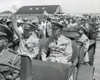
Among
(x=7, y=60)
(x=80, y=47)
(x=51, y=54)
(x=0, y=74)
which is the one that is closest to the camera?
(x=0, y=74)

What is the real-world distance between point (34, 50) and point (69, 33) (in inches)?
61.3

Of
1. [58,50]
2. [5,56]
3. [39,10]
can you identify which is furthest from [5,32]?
[39,10]

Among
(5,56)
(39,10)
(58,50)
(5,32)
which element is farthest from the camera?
(39,10)

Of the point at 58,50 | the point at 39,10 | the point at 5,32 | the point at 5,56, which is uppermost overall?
the point at 5,32

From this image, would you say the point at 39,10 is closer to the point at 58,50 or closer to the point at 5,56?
the point at 58,50

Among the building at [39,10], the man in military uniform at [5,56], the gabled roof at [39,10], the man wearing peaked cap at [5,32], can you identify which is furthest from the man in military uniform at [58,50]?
the gabled roof at [39,10]

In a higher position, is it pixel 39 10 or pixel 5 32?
pixel 5 32

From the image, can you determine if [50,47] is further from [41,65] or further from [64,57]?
[41,65]

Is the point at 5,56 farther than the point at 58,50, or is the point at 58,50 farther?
the point at 58,50

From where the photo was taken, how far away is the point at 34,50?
6.12m

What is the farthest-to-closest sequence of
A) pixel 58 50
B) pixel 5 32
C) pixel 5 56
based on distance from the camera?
1. pixel 58 50
2. pixel 5 32
3. pixel 5 56

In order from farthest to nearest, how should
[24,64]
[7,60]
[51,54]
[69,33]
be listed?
[69,33]
[51,54]
[7,60]
[24,64]

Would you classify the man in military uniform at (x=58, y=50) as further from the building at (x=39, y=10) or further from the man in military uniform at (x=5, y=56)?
the building at (x=39, y=10)

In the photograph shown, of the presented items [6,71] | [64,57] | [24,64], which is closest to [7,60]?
[6,71]
